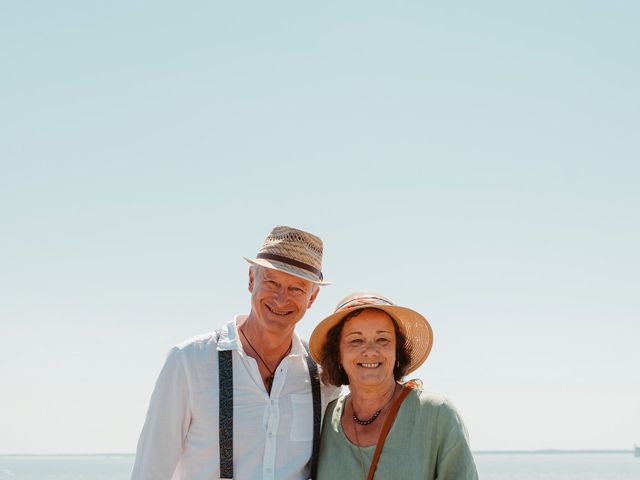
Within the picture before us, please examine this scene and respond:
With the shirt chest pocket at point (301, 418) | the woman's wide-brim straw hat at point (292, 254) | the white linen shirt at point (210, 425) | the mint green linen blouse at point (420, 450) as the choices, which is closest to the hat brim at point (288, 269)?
the woman's wide-brim straw hat at point (292, 254)

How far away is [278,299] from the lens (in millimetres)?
4570

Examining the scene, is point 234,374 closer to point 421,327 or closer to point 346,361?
point 346,361

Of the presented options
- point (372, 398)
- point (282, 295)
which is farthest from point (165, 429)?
point (372, 398)

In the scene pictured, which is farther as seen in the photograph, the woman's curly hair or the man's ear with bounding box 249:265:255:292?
→ the man's ear with bounding box 249:265:255:292

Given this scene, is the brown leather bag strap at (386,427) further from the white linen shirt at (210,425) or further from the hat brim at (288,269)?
the hat brim at (288,269)

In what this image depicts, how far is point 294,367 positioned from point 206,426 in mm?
623

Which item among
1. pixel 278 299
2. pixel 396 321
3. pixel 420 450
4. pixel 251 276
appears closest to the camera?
pixel 420 450

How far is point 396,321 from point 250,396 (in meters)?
0.86

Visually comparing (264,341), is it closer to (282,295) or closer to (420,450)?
(282,295)

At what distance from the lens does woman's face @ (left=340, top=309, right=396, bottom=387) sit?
430 cm

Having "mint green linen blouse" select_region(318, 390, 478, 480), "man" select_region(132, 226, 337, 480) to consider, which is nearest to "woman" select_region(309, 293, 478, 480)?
"mint green linen blouse" select_region(318, 390, 478, 480)

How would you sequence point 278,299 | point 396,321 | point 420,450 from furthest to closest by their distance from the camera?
point 278,299 < point 396,321 < point 420,450

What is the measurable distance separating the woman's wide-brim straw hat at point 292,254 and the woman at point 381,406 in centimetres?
29

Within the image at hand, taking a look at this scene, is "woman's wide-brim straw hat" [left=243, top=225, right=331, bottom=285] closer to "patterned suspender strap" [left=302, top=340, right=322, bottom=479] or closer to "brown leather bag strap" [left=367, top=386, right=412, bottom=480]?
"patterned suspender strap" [left=302, top=340, right=322, bottom=479]
